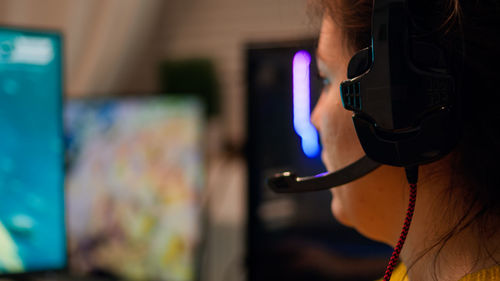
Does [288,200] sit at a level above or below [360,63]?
below

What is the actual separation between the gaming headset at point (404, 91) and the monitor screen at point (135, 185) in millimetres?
614

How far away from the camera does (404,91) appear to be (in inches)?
16.7

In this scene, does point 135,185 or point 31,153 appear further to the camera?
point 135,185

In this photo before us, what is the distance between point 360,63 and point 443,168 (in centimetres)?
13

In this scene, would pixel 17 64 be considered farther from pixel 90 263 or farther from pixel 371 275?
pixel 371 275

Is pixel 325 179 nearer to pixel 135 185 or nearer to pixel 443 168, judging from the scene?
pixel 443 168

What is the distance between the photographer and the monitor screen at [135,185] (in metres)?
1.02

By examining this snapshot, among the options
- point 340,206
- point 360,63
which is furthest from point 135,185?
point 360,63

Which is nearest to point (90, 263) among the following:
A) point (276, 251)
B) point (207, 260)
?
point (207, 260)

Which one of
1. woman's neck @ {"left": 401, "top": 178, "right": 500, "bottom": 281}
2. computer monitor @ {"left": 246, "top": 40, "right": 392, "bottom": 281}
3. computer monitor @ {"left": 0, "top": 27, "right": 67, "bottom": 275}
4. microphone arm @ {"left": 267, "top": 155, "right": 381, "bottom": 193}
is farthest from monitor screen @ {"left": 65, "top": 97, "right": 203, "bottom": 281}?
woman's neck @ {"left": 401, "top": 178, "right": 500, "bottom": 281}

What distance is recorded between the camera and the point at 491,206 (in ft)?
1.51

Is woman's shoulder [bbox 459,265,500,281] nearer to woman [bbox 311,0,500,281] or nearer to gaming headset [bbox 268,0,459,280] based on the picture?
woman [bbox 311,0,500,281]

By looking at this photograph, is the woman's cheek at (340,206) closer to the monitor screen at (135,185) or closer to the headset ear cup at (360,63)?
the headset ear cup at (360,63)

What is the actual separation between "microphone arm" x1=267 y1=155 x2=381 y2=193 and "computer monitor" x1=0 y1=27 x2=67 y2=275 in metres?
0.36
